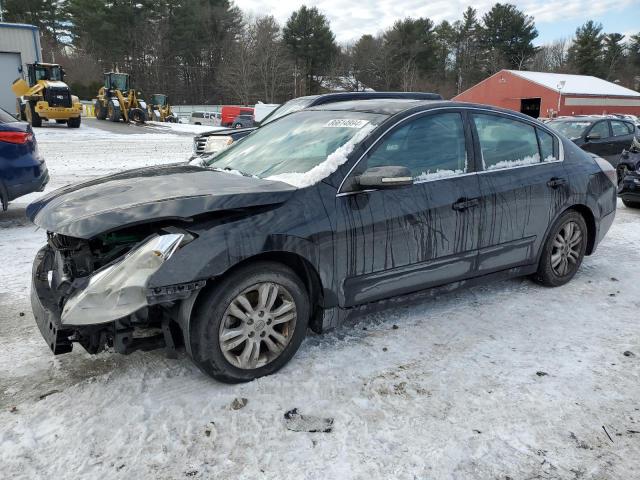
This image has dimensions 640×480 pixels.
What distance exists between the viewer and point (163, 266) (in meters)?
2.51

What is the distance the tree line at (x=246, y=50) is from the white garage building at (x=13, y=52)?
675 inches

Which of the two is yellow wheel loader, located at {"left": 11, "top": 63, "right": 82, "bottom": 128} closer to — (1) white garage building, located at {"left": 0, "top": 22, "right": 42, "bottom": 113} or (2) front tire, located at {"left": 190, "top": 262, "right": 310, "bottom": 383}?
(1) white garage building, located at {"left": 0, "top": 22, "right": 42, "bottom": 113}

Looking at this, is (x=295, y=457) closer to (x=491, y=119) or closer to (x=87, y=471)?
(x=87, y=471)

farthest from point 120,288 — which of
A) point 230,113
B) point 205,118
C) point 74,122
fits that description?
point 205,118

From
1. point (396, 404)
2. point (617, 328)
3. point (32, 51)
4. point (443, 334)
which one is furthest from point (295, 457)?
point (32, 51)

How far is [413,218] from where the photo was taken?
3.38m

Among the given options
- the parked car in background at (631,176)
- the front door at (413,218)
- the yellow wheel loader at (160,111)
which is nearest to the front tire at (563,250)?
the front door at (413,218)

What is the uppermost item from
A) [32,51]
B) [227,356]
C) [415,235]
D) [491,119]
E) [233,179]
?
[32,51]

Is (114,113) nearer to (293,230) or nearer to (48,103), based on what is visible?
(48,103)

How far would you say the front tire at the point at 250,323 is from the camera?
2693mm

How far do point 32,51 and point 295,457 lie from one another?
40.1 m

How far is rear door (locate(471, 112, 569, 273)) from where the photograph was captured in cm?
384

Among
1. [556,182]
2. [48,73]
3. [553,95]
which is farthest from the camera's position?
[553,95]

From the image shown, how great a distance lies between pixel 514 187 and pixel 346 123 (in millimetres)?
1458
